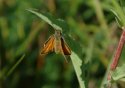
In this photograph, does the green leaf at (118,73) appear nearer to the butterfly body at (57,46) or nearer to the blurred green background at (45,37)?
the butterfly body at (57,46)

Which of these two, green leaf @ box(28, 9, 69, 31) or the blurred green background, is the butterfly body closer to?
green leaf @ box(28, 9, 69, 31)

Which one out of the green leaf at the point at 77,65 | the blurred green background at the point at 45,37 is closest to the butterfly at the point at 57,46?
the green leaf at the point at 77,65

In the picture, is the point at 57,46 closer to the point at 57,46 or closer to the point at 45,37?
the point at 57,46

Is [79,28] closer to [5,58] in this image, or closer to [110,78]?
[5,58]

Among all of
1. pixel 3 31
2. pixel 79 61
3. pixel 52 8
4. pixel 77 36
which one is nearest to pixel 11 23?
pixel 3 31

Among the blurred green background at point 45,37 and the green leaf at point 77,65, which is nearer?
the green leaf at point 77,65

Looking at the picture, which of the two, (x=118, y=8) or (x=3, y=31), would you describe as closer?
(x=118, y=8)
